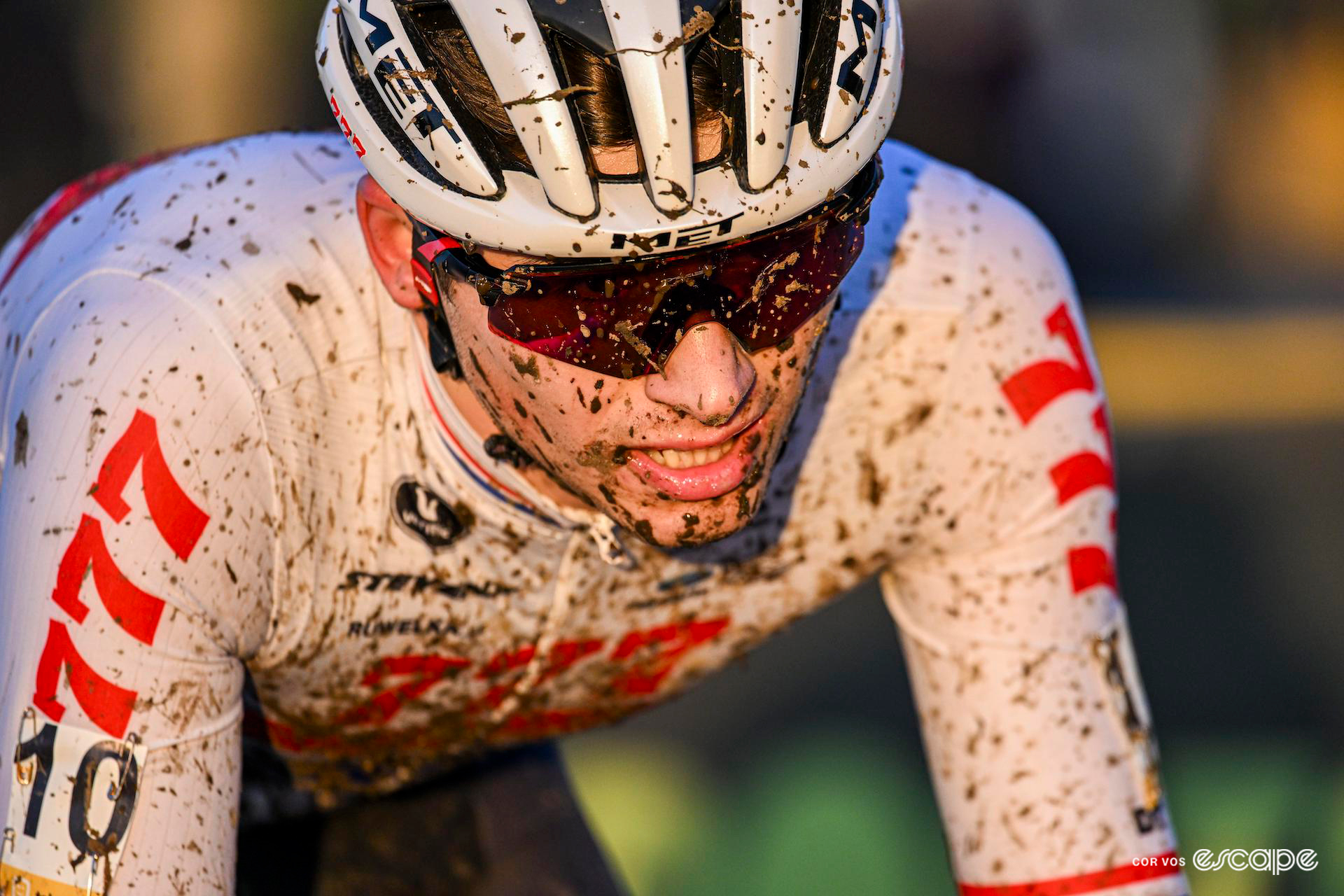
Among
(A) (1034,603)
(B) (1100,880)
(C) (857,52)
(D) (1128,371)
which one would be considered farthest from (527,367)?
(D) (1128,371)

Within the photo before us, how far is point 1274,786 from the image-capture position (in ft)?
16.7

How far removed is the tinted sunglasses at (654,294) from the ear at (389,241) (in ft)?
0.50

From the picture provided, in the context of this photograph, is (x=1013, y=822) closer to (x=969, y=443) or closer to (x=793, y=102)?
(x=969, y=443)

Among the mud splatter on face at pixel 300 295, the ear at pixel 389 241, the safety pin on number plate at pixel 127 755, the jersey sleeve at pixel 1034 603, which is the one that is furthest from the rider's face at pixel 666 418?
the safety pin on number plate at pixel 127 755

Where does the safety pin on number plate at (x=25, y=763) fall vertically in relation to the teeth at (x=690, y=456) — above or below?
below

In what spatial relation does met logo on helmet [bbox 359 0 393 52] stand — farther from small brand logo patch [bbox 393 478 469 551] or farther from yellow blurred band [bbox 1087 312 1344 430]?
yellow blurred band [bbox 1087 312 1344 430]

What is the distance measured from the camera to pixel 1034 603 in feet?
8.46

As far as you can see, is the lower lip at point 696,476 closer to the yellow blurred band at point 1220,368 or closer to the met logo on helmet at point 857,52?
the met logo on helmet at point 857,52

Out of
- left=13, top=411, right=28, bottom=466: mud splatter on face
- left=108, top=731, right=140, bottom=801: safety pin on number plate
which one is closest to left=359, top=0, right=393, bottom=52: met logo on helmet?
left=13, top=411, right=28, bottom=466: mud splatter on face

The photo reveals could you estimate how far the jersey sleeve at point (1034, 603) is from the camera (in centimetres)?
257

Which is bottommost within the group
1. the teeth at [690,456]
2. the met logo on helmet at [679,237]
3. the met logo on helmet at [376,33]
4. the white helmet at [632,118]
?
the teeth at [690,456]

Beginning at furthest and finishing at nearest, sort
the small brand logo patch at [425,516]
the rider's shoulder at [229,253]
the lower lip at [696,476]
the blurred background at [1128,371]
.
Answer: the blurred background at [1128,371] < the small brand logo patch at [425,516] < the rider's shoulder at [229,253] < the lower lip at [696,476]

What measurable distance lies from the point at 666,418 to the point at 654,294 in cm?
16

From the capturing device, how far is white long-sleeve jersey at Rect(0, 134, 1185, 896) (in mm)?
2043
